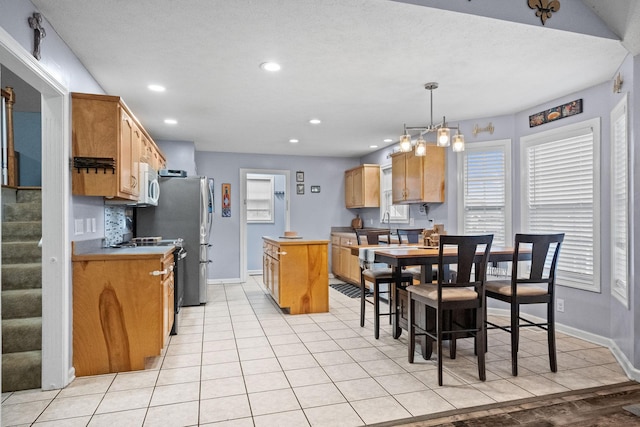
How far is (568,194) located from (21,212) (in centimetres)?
517

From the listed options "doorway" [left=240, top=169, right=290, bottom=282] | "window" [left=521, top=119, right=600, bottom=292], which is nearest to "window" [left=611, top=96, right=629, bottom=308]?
"window" [left=521, top=119, right=600, bottom=292]

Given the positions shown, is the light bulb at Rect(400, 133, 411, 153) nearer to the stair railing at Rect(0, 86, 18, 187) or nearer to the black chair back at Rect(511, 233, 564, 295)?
the black chair back at Rect(511, 233, 564, 295)

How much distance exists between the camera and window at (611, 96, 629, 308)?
3115 millimetres

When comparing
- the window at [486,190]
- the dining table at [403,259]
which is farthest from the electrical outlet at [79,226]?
the window at [486,190]

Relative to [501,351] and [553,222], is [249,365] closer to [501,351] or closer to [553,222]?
[501,351]

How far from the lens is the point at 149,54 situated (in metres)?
3.04

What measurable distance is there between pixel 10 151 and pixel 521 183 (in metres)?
5.29

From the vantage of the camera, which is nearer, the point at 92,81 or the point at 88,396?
the point at 88,396

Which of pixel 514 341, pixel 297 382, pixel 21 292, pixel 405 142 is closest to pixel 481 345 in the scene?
pixel 514 341

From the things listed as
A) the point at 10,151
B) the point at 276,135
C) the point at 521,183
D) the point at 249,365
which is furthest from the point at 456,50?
the point at 10,151

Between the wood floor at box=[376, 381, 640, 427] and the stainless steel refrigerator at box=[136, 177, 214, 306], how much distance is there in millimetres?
3589

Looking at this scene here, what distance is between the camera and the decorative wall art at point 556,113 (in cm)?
391

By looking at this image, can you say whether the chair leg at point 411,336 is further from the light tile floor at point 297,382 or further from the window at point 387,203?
the window at point 387,203

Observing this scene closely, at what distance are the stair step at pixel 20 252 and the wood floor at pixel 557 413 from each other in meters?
2.94
